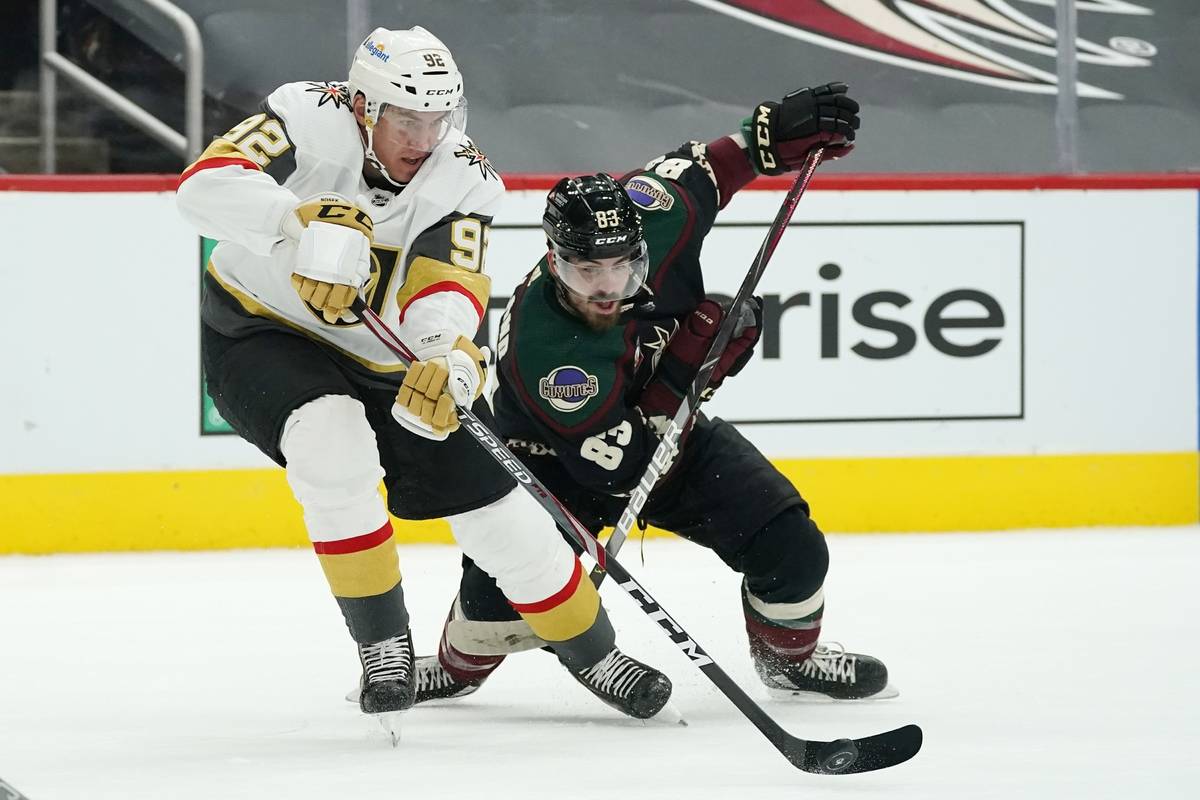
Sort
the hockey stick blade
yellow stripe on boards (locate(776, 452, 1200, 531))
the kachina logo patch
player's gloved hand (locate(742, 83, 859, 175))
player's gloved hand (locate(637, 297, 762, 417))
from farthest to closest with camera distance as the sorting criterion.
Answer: yellow stripe on boards (locate(776, 452, 1200, 531))
player's gloved hand (locate(742, 83, 859, 175))
player's gloved hand (locate(637, 297, 762, 417))
the kachina logo patch
the hockey stick blade

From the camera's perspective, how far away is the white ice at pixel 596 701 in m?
2.13

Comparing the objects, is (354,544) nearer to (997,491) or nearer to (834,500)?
(834,500)

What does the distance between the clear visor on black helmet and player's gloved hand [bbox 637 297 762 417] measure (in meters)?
0.18

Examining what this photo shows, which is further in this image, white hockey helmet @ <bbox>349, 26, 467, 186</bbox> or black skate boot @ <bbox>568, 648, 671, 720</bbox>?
black skate boot @ <bbox>568, 648, 671, 720</bbox>

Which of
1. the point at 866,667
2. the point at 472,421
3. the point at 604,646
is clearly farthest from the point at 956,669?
the point at 472,421

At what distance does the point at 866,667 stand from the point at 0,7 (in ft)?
11.6

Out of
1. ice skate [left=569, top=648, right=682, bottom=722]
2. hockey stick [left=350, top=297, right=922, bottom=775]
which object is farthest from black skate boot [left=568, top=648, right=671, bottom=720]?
hockey stick [left=350, top=297, right=922, bottom=775]

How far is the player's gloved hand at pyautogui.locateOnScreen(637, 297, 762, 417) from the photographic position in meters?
2.64

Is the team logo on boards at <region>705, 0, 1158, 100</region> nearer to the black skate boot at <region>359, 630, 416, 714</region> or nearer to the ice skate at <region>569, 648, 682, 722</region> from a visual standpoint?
the ice skate at <region>569, 648, 682, 722</region>

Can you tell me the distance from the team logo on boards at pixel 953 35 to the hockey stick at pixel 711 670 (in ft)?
8.88

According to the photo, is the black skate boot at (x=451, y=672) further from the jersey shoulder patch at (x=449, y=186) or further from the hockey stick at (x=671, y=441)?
the jersey shoulder patch at (x=449, y=186)

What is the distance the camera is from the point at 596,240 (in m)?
2.42

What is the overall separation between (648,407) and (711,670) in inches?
19.1

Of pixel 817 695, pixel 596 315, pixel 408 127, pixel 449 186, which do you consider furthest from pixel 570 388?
pixel 817 695
